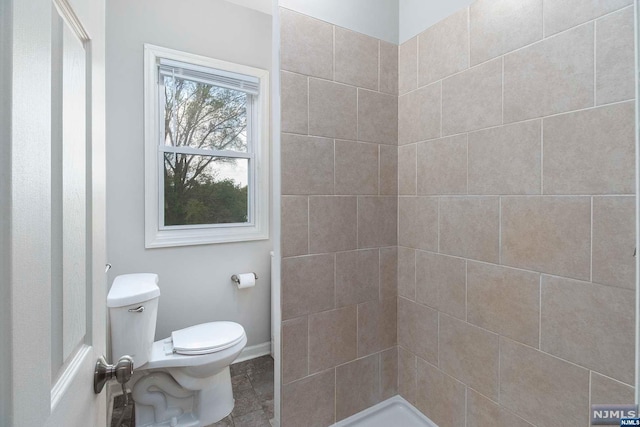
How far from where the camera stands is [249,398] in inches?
70.3

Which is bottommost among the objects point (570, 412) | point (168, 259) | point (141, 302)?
point (570, 412)

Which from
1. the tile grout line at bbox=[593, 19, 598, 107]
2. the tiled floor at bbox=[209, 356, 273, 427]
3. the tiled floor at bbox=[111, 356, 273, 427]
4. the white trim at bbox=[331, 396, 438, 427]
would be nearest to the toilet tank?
the tiled floor at bbox=[111, 356, 273, 427]

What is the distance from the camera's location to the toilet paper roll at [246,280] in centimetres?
210

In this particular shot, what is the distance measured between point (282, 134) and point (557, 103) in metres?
0.92

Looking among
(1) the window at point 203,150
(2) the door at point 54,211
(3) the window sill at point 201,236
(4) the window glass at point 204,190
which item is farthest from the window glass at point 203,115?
(2) the door at point 54,211

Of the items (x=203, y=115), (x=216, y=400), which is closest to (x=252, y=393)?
(x=216, y=400)

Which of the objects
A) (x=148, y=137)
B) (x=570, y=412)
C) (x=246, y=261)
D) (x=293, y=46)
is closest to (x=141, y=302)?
(x=246, y=261)

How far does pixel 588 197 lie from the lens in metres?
0.84

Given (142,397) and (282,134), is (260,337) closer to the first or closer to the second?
(142,397)

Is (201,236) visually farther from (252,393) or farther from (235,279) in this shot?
(252,393)

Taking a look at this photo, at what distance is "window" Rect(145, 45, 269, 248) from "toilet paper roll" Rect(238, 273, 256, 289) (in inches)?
10.8

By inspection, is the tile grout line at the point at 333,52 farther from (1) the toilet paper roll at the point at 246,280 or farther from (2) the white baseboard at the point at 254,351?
(2) the white baseboard at the point at 254,351

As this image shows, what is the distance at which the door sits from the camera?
0.28m

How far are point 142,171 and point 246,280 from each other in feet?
3.27
